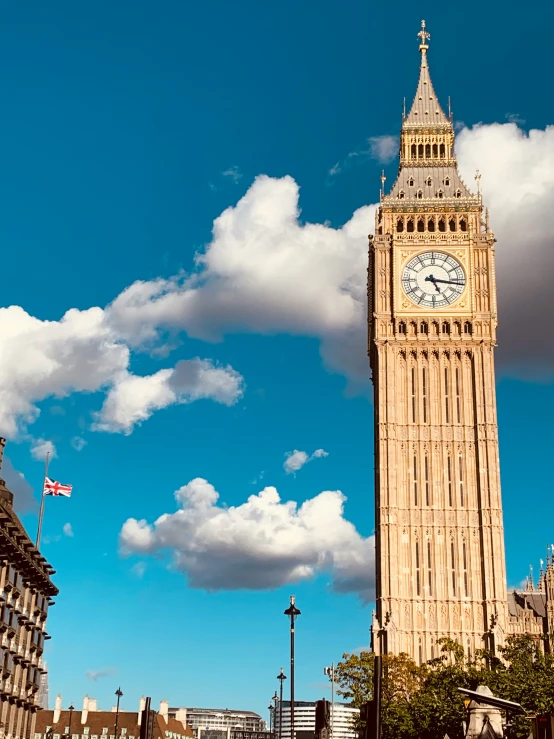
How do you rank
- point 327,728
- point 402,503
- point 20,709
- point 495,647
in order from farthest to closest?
point 402,503
point 495,647
point 20,709
point 327,728

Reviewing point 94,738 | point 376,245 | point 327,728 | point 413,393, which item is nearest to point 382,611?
point 413,393

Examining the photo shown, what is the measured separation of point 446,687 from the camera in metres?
68.1

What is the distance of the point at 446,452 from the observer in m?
102

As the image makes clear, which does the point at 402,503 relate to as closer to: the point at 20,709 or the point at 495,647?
the point at 495,647

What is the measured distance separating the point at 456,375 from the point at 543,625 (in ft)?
91.1

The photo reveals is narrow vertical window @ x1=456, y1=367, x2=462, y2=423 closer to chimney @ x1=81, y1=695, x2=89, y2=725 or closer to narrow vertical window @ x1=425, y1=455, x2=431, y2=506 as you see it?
narrow vertical window @ x1=425, y1=455, x2=431, y2=506

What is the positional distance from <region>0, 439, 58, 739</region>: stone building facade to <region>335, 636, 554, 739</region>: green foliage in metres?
26.1

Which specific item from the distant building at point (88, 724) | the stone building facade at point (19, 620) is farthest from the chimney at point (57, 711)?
the stone building facade at point (19, 620)

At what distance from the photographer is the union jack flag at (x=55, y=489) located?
7462 centimetres

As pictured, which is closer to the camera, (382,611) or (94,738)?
(382,611)

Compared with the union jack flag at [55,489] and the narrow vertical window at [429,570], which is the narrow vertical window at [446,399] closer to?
the narrow vertical window at [429,570]

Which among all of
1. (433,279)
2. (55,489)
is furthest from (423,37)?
(55,489)

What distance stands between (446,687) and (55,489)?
32418mm

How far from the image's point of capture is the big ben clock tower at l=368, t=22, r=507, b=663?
95500mm
